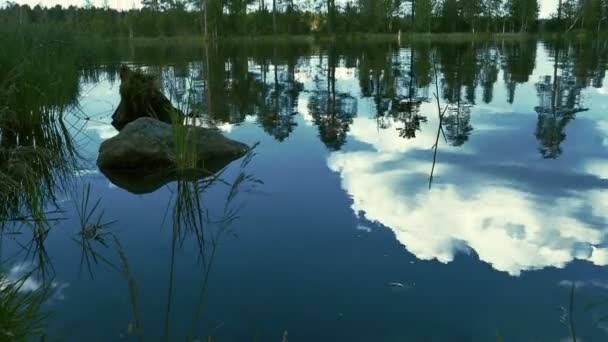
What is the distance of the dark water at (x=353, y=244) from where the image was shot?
8.63 feet

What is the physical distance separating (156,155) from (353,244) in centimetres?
263

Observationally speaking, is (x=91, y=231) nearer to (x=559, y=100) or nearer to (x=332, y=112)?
(x=332, y=112)

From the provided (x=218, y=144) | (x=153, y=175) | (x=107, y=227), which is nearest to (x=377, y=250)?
(x=107, y=227)

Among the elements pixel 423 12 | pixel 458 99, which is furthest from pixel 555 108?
pixel 423 12

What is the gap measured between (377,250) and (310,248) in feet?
1.34

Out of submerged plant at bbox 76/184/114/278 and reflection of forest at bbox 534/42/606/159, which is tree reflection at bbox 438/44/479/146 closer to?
reflection of forest at bbox 534/42/606/159

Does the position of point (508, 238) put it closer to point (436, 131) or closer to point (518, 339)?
Answer: point (518, 339)

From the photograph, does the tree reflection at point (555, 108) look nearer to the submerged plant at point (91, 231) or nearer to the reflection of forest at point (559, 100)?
the reflection of forest at point (559, 100)

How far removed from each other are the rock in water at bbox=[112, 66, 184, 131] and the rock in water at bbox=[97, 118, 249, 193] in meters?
2.02

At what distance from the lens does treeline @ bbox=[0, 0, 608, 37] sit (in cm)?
4625

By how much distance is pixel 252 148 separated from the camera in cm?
618

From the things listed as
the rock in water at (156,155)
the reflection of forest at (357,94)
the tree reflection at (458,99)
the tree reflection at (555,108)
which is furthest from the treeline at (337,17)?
the rock in water at (156,155)

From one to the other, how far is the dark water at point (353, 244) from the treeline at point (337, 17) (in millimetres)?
38414

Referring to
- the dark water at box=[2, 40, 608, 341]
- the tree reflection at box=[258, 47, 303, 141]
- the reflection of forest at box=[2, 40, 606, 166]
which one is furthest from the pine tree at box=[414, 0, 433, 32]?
the dark water at box=[2, 40, 608, 341]
